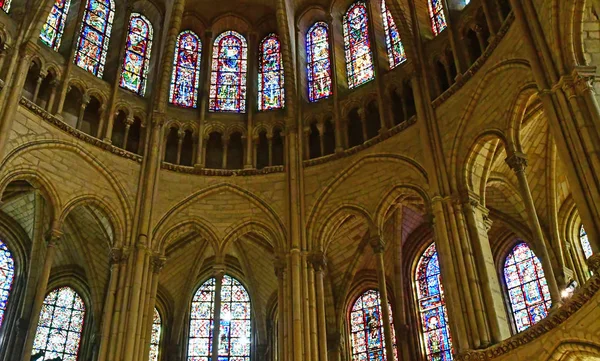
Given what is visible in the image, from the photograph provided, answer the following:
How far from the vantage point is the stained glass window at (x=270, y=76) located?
19734 mm

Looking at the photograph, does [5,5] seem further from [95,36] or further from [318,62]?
[318,62]

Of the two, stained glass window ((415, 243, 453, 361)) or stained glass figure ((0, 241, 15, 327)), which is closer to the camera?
stained glass window ((415, 243, 453, 361))

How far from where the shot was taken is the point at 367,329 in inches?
722

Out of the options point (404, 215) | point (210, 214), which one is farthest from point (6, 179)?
point (404, 215)

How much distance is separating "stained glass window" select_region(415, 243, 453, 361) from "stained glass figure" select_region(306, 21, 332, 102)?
5.29 metres

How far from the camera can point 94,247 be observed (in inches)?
731

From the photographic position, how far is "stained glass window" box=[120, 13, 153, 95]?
19016 mm

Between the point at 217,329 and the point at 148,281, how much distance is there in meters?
1.96

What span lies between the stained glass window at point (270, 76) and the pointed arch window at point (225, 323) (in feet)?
17.0

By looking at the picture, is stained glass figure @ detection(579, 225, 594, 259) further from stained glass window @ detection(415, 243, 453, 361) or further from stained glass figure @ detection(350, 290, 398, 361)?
stained glass figure @ detection(350, 290, 398, 361)

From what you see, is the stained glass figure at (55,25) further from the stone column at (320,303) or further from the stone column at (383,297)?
the stone column at (383,297)

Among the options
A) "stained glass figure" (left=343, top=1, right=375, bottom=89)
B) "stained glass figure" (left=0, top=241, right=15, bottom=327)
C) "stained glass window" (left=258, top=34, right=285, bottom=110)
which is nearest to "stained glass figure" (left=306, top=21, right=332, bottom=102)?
"stained glass figure" (left=343, top=1, right=375, bottom=89)

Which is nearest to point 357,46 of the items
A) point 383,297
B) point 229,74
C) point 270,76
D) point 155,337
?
point 270,76

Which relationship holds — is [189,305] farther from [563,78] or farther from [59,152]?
[563,78]
